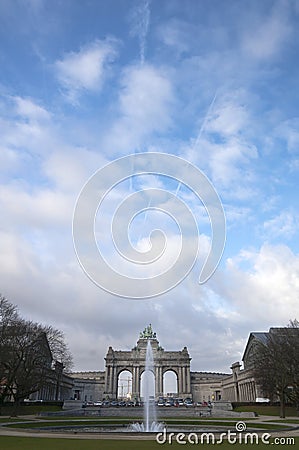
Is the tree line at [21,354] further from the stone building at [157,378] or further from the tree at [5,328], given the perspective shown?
the stone building at [157,378]

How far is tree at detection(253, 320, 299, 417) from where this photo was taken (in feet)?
224

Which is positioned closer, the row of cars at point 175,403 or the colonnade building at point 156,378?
the row of cars at point 175,403

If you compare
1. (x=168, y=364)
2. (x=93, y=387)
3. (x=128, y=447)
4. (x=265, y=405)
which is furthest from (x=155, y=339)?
(x=128, y=447)

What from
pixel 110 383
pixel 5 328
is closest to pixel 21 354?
pixel 5 328

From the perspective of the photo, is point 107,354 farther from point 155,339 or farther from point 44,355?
point 44,355

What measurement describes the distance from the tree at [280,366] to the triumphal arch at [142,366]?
76.1 m

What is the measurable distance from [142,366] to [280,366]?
292 ft

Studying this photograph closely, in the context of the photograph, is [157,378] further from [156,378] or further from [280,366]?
[280,366]

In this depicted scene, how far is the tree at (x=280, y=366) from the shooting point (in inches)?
2692

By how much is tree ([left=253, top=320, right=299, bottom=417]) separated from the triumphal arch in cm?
7607

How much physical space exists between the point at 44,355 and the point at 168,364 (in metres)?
89.8

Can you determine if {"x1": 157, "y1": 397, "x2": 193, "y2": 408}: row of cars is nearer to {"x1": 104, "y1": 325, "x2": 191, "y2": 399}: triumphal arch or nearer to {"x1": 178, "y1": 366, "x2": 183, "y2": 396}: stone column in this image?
{"x1": 104, "y1": 325, "x2": 191, "y2": 399}: triumphal arch

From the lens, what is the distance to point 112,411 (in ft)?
240

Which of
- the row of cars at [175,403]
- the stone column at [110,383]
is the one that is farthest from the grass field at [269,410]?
the stone column at [110,383]
